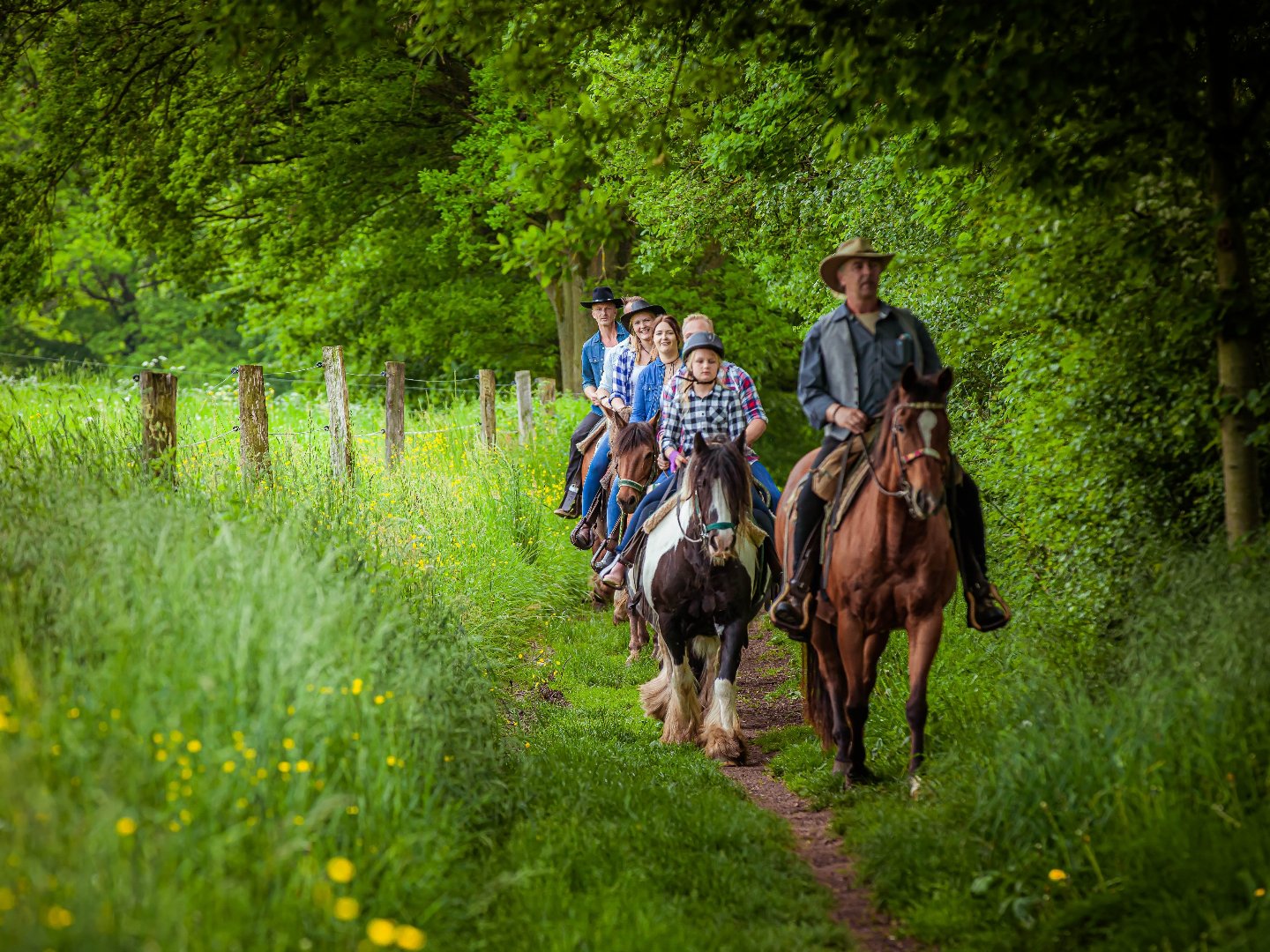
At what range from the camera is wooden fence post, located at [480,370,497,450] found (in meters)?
18.8

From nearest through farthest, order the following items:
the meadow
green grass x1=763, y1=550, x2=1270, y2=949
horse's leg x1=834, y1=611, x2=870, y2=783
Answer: the meadow, green grass x1=763, y1=550, x2=1270, y2=949, horse's leg x1=834, y1=611, x2=870, y2=783

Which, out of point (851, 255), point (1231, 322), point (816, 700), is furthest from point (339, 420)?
point (1231, 322)

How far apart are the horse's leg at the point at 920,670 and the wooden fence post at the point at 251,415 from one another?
495 cm

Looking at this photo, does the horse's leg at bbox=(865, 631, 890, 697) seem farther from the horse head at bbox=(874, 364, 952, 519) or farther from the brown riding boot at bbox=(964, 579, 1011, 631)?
the horse head at bbox=(874, 364, 952, 519)

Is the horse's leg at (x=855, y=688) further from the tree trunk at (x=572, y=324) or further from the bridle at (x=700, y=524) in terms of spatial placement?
the tree trunk at (x=572, y=324)

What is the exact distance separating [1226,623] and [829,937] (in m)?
2.25

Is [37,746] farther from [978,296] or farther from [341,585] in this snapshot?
[978,296]

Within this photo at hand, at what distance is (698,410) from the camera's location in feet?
31.8

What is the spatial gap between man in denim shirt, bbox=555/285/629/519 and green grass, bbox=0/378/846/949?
205 inches

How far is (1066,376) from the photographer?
826 centimetres

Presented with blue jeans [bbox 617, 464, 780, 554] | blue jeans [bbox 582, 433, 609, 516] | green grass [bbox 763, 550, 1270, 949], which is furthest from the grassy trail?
blue jeans [bbox 582, 433, 609, 516]

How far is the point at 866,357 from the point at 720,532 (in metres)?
1.52

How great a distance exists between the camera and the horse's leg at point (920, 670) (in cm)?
754

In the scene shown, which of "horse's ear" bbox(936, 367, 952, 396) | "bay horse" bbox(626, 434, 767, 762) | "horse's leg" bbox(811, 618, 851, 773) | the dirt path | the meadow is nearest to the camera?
the meadow
